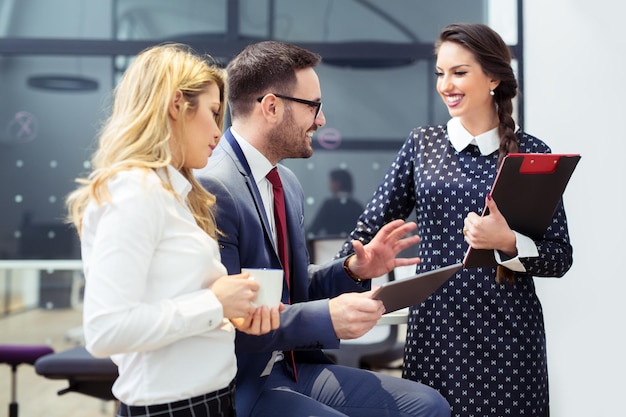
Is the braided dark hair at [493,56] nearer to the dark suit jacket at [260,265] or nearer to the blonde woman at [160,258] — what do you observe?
the dark suit jacket at [260,265]

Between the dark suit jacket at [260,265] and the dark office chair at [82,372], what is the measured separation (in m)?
1.50

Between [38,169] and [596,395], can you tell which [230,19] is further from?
[596,395]

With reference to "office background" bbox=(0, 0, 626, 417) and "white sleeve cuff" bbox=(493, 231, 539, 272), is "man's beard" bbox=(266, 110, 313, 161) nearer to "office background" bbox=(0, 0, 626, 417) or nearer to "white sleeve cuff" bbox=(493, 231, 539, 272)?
"white sleeve cuff" bbox=(493, 231, 539, 272)

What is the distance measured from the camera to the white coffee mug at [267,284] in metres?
1.35

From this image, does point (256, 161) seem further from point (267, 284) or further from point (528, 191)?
point (528, 191)

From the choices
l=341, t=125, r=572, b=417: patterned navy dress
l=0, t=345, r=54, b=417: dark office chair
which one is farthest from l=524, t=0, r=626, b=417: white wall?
l=0, t=345, r=54, b=417: dark office chair

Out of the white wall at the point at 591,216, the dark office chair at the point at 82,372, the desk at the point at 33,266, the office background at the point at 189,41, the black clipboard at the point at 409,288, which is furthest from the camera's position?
the desk at the point at 33,266

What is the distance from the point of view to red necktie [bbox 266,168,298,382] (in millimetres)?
1758

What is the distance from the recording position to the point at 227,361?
4.47 feet

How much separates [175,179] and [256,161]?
455 mm

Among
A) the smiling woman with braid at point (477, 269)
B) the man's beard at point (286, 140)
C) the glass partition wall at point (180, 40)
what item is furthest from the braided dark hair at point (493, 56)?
the glass partition wall at point (180, 40)

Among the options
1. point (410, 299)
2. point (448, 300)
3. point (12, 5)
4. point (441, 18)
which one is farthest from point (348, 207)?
point (410, 299)

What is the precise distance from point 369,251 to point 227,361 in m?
0.57

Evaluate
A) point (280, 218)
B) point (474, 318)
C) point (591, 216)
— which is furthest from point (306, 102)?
point (591, 216)
